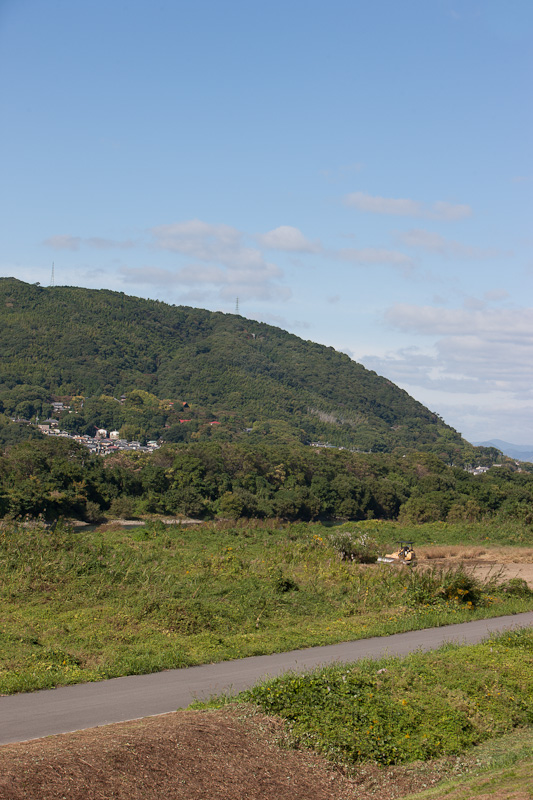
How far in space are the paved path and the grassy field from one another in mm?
299

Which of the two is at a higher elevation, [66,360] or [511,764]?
[66,360]

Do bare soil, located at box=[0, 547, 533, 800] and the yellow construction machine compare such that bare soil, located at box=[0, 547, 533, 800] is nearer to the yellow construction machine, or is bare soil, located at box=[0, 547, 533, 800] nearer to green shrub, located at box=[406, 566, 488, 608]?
green shrub, located at box=[406, 566, 488, 608]

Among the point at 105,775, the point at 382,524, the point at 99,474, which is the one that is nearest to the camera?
the point at 105,775

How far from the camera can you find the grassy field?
10703mm

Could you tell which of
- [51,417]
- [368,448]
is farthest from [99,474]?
[368,448]

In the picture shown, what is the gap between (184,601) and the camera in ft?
44.3

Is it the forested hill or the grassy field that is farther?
the forested hill

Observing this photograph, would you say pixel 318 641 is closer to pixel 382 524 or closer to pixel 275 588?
pixel 275 588

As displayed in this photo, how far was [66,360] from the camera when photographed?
180m

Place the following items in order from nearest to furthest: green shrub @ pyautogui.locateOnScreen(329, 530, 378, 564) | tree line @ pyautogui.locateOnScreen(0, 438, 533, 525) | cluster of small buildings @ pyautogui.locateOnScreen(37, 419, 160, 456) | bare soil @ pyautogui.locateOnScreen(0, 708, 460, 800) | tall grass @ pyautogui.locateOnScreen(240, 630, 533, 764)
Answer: bare soil @ pyautogui.locateOnScreen(0, 708, 460, 800) < tall grass @ pyautogui.locateOnScreen(240, 630, 533, 764) < green shrub @ pyautogui.locateOnScreen(329, 530, 378, 564) < tree line @ pyautogui.locateOnScreen(0, 438, 533, 525) < cluster of small buildings @ pyautogui.locateOnScreen(37, 419, 160, 456)

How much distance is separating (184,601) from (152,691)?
14.2ft

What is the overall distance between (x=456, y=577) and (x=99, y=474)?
45.3 m

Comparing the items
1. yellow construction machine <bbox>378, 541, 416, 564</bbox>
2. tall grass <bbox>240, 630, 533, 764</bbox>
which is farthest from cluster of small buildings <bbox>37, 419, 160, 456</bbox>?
tall grass <bbox>240, 630, 533, 764</bbox>

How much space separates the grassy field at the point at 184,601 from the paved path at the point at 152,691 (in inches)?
11.8
